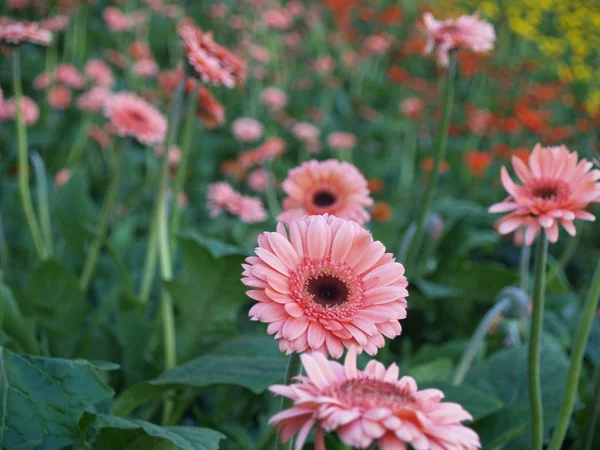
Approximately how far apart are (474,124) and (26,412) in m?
3.34

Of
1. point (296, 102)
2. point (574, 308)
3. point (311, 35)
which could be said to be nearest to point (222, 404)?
point (574, 308)

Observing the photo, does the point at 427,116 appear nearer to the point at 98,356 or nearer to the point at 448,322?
the point at 448,322

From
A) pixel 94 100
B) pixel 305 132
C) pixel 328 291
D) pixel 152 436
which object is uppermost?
pixel 305 132

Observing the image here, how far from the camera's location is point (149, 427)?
45.1 inches

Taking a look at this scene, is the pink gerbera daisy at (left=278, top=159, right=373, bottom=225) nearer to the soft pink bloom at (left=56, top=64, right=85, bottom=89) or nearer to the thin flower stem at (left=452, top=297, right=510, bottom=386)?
the thin flower stem at (left=452, top=297, right=510, bottom=386)

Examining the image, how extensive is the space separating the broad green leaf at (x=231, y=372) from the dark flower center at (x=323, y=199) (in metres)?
0.31

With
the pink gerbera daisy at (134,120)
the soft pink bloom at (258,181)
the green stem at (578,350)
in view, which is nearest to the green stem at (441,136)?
the green stem at (578,350)

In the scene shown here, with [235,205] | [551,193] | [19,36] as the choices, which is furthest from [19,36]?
[551,193]

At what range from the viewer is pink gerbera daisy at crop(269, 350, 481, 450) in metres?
0.70

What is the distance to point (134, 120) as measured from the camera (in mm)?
1947

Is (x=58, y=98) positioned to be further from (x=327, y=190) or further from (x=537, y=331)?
(x=537, y=331)

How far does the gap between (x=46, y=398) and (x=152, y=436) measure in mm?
183

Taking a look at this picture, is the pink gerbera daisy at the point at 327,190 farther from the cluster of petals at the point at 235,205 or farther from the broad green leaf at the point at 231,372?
the cluster of petals at the point at 235,205

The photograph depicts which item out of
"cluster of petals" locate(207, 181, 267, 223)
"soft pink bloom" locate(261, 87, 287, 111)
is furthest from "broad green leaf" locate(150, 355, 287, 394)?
"soft pink bloom" locate(261, 87, 287, 111)
